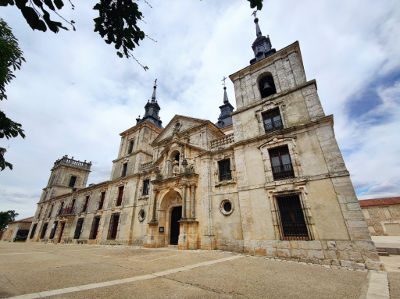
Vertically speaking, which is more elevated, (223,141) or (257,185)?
(223,141)

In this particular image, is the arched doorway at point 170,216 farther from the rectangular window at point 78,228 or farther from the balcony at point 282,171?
the rectangular window at point 78,228

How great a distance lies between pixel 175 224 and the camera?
14.3 metres

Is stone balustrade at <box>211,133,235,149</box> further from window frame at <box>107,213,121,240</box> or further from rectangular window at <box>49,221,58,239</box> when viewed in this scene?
rectangular window at <box>49,221,58,239</box>

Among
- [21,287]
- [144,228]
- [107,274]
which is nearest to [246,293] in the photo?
[107,274]

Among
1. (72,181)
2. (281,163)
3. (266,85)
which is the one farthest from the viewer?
(72,181)

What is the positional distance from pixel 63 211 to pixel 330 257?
2935cm

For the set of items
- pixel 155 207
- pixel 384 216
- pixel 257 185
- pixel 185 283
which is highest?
pixel 257 185

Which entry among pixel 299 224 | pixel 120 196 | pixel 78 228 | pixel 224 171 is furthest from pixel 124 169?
pixel 299 224

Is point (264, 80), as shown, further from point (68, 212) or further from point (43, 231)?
point (43, 231)

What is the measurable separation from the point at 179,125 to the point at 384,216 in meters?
30.3

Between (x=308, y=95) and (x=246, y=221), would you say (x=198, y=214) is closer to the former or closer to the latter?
(x=246, y=221)

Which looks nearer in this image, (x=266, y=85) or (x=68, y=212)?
(x=266, y=85)

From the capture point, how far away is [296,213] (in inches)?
351

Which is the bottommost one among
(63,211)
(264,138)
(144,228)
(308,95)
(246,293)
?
(246,293)
